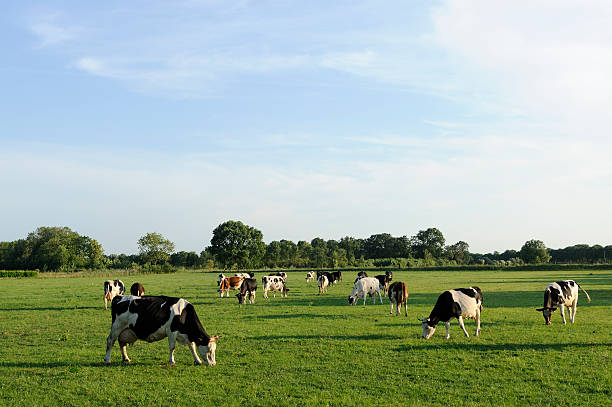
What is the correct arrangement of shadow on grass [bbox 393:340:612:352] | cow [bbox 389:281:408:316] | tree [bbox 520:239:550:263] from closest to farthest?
shadow on grass [bbox 393:340:612:352] → cow [bbox 389:281:408:316] → tree [bbox 520:239:550:263]

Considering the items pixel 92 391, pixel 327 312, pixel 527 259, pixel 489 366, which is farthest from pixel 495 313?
pixel 527 259

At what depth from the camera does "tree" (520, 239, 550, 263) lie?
518ft

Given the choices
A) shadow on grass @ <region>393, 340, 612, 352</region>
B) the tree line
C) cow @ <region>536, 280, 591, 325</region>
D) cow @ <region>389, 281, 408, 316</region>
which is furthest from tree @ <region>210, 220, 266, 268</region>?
shadow on grass @ <region>393, 340, 612, 352</region>

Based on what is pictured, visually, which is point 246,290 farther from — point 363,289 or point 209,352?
point 209,352

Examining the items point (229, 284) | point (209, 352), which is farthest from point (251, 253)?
point (209, 352)

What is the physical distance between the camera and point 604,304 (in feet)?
92.6

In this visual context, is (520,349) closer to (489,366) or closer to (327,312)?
(489,366)

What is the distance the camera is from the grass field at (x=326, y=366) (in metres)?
→ 10.1

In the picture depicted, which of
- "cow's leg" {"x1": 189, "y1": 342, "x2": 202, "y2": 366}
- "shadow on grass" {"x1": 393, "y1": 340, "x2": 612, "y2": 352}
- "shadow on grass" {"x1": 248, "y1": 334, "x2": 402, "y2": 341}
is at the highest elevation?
"cow's leg" {"x1": 189, "y1": 342, "x2": 202, "y2": 366}

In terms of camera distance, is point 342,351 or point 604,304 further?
point 604,304

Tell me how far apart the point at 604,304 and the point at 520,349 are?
57.9 feet

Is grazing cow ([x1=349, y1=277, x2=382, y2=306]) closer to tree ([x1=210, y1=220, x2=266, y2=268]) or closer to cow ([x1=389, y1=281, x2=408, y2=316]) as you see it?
cow ([x1=389, y1=281, x2=408, y2=316])

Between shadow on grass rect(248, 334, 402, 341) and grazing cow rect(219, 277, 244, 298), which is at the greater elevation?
grazing cow rect(219, 277, 244, 298)

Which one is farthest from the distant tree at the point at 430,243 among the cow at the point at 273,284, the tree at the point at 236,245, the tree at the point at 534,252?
the cow at the point at 273,284
